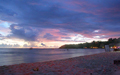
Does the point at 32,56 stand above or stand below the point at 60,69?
below

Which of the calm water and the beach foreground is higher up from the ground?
the beach foreground

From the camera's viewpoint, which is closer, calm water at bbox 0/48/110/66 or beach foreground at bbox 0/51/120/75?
beach foreground at bbox 0/51/120/75

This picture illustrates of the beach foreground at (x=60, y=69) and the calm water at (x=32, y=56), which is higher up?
the beach foreground at (x=60, y=69)

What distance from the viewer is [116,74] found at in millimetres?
6000

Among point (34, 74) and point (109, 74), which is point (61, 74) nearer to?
point (34, 74)

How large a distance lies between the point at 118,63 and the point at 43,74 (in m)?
6.67

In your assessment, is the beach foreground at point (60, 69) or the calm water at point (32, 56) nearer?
the beach foreground at point (60, 69)

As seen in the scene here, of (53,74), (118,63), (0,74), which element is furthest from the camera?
(118,63)

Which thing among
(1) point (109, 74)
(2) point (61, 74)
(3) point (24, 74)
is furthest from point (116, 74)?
(3) point (24, 74)

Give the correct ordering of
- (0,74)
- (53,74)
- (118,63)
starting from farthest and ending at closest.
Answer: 1. (118,63)
2. (53,74)
3. (0,74)

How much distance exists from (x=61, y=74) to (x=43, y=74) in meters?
1.07

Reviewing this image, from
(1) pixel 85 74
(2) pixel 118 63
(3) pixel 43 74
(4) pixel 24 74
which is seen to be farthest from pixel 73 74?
(2) pixel 118 63

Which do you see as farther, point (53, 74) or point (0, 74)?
point (53, 74)

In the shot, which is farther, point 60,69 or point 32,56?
point 32,56
